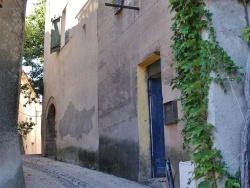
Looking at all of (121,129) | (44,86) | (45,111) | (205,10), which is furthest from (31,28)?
(205,10)

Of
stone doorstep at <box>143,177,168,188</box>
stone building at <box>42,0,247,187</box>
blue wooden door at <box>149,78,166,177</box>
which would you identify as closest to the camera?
stone building at <box>42,0,247,187</box>

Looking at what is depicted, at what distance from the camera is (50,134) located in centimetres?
1467

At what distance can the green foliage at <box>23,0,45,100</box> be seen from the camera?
15.9 m

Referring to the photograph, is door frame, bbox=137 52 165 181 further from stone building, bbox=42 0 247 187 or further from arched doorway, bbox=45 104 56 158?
arched doorway, bbox=45 104 56 158

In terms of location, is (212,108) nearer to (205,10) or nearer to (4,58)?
(205,10)

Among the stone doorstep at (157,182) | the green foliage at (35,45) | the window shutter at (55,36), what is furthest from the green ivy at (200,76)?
the green foliage at (35,45)

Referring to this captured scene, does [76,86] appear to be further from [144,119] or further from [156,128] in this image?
[156,128]

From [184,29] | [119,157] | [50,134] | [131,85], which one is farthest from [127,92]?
[50,134]

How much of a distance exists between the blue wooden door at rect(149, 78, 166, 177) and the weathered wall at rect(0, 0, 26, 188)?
7.98ft

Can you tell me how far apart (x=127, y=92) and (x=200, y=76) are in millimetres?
3469

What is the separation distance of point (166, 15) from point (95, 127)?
420 cm

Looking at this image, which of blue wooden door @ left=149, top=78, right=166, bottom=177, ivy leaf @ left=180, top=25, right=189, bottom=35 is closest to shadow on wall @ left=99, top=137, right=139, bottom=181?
blue wooden door @ left=149, top=78, right=166, bottom=177

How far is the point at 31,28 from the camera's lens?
16.7 meters

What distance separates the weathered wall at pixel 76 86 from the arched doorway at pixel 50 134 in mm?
266
